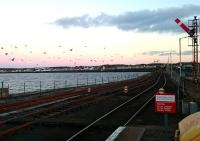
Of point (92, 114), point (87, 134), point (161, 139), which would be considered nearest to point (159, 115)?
point (92, 114)

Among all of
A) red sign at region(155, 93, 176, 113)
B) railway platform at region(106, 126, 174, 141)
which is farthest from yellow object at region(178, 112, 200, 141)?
red sign at region(155, 93, 176, 113)

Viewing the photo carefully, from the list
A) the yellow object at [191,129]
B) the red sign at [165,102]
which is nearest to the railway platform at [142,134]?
the red sign at [165,102]

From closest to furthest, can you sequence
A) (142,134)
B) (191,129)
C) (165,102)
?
(191,129) < (142,134) < (165,102)

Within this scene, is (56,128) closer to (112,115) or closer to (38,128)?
(38,128)

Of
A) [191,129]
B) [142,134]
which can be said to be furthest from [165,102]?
[191,129]

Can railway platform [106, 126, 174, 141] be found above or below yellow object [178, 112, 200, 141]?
below

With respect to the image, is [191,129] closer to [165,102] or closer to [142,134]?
[142,134]

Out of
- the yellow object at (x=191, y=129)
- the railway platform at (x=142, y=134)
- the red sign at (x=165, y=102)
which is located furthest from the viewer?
the red sign at (x=165, y=102)

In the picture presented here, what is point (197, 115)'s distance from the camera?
8688mm

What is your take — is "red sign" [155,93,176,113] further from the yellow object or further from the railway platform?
the yellow object

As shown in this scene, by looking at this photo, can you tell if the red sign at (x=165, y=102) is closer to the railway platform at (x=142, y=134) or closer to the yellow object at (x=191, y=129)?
the railway platform at (x=142, y=134)

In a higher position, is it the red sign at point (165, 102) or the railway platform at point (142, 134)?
the red sign at point (165, 102)

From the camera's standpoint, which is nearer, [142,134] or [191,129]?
[191,129]

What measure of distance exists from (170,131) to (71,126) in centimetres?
476
